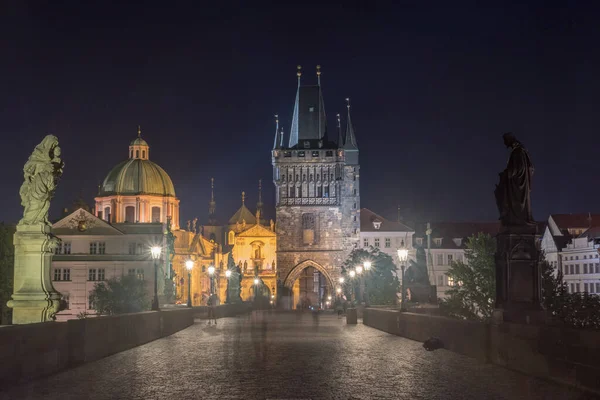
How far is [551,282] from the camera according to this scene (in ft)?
192

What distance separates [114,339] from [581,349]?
12404 millimetres

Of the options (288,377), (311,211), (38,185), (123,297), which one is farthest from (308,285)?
(288,377)

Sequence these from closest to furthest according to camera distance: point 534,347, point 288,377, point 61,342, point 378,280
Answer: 1. point 534,347
2. point 288,377
3. point 61,342
4. point 378,280

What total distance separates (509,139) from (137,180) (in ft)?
320

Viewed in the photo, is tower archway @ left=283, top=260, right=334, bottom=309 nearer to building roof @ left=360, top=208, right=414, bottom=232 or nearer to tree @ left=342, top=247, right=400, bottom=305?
building roof @ left=360, top=208, right=414, bottom=232

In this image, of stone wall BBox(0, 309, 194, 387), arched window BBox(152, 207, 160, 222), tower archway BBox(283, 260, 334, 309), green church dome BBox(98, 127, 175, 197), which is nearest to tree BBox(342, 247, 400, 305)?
tower archway BBox(283, 260, 334, 309)

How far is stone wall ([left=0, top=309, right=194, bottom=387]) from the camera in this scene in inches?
545

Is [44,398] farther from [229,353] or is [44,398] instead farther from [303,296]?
[303,296]

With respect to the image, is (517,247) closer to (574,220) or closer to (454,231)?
(574,220)

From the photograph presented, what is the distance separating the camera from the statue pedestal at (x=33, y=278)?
67.1 feet

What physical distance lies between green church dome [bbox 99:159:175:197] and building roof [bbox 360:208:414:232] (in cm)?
2880

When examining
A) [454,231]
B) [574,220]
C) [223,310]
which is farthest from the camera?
[454,231]

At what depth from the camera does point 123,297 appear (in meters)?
71.8

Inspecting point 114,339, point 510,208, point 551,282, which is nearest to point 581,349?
point 510,208
